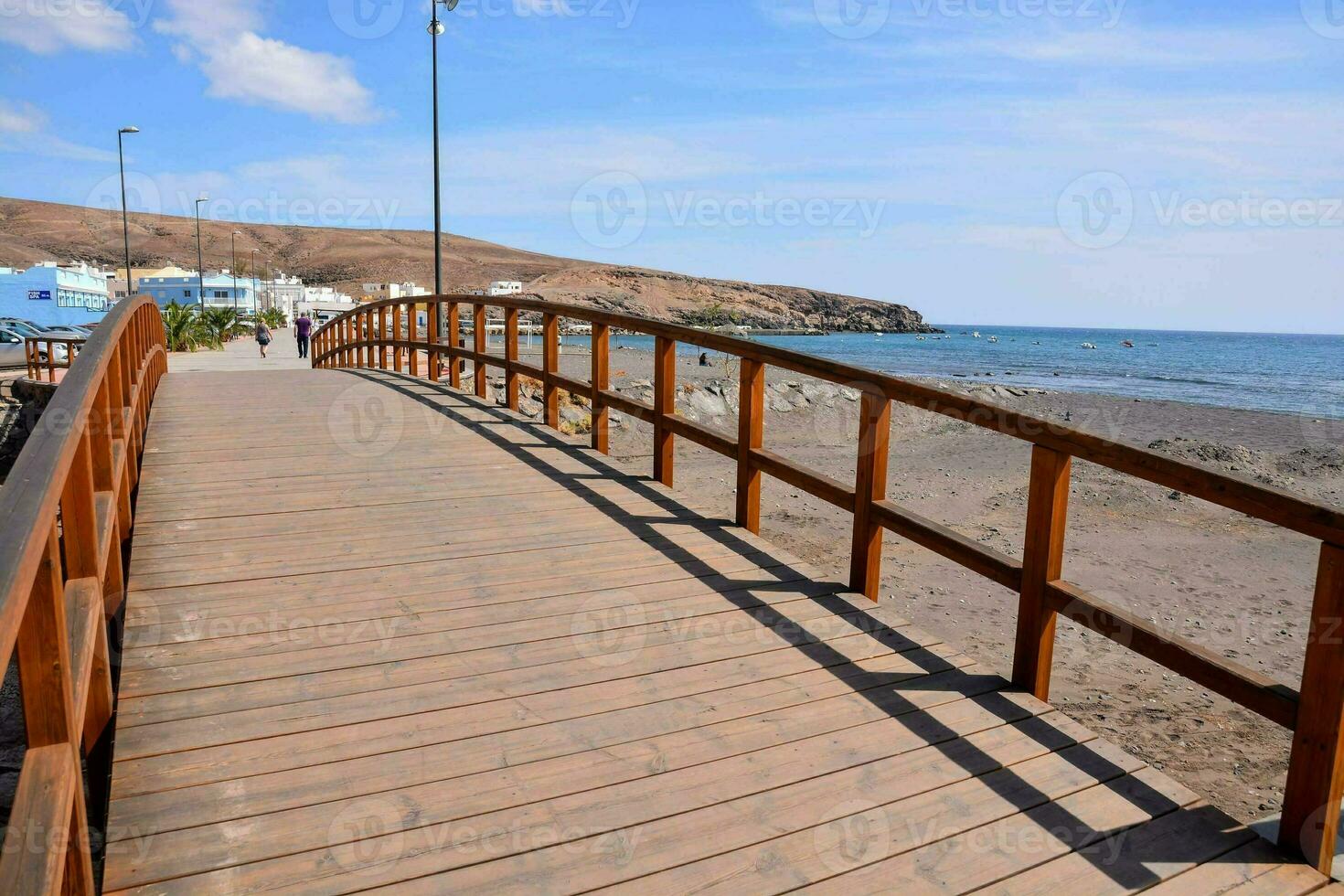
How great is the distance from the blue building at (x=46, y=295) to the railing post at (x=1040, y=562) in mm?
57713

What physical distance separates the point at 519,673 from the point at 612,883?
1.25 m

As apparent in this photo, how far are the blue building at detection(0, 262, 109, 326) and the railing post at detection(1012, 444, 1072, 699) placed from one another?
189ft

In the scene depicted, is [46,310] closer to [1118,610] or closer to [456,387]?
[456,387]

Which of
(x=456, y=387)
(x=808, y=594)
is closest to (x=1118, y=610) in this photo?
(x=808, y=594)

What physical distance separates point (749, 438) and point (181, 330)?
3276cm

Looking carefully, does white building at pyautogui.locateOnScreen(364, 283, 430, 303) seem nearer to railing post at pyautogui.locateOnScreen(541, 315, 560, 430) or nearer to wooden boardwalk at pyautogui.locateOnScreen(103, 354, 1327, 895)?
railing post at pyautogui.locateOnScreen(541, 315, 560, 430)

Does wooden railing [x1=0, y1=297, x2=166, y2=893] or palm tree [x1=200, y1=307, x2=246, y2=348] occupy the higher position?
wooden railing [x1=0, y1=297, x2=166, y2=893]

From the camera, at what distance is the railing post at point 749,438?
5.20 meters

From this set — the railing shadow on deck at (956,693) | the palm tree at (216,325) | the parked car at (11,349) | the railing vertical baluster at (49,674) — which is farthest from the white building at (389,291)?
the railing vertical baluster at (49,674)

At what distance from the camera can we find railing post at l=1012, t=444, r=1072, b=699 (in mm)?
3404

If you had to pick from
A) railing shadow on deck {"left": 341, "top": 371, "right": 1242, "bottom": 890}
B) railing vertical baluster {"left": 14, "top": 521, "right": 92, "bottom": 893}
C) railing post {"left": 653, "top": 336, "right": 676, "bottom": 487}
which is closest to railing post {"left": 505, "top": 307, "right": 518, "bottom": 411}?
railing post {"left": 653, "top": 336, "right": 676, "bottom": 487}

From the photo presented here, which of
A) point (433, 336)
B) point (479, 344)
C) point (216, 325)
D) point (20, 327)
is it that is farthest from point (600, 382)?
point (216, 325)

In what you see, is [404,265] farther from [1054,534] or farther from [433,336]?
[1054,534]

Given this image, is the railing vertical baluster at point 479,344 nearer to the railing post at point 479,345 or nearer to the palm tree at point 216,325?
the railing post at point 479,345
